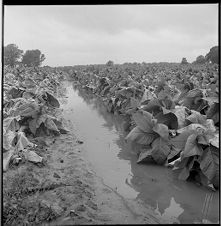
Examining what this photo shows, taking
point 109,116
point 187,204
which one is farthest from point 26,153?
point 109,116

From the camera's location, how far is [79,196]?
2.70 m

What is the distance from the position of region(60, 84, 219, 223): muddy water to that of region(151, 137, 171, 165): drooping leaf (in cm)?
10

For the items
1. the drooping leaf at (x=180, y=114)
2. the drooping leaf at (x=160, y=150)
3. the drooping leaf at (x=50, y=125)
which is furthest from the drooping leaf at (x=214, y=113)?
the drooping leaf at (x=50, y=125)

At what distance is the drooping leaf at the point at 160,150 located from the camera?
3449 mm

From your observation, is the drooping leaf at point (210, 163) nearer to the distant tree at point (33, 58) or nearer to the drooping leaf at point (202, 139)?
the drooping leaf at point (202, 139)

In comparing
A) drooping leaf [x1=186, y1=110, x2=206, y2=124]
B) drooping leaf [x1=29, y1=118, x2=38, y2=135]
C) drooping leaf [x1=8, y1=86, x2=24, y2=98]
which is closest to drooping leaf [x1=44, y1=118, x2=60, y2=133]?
drooping leaf [x1=29, y1=118, x2=38, y2=135]

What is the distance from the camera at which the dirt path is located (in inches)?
94.0

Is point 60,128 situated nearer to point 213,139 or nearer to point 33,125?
point 33,125

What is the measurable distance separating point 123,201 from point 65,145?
68.9 inches

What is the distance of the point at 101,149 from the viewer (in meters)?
4.38

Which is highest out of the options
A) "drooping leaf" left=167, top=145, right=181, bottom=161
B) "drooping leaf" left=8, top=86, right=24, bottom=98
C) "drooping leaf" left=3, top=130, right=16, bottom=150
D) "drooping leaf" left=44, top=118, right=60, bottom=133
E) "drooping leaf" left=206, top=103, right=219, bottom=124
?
"drooping leaf" left=8, top=86, right=24, bottom=98

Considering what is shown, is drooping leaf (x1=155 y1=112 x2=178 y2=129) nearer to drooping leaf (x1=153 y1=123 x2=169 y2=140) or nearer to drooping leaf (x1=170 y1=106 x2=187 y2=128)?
drooping leaf (x1=170 y1=106 x2=187 y2=128)

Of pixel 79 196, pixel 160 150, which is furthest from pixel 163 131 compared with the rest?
pixel 79 196

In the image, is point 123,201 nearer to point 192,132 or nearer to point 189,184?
point 189,184
